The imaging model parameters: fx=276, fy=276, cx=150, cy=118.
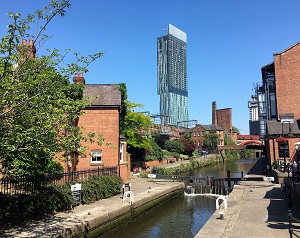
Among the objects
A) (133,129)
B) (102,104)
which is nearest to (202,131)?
(133,129)

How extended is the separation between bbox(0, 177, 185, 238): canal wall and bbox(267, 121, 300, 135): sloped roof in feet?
58.2

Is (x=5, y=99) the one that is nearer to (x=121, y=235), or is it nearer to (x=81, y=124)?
(x=121, y=235)

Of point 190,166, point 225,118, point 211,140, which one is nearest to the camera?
point 190,166

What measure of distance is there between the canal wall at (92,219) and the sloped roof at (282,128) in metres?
17.7

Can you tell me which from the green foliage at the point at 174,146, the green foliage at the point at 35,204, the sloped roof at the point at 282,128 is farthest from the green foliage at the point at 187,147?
the green foliage at the point at 35,204

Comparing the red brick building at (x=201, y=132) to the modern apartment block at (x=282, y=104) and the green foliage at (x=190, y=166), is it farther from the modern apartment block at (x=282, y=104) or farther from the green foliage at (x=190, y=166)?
the modern apartment block at (x=282, y=104)

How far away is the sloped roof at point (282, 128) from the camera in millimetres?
31438

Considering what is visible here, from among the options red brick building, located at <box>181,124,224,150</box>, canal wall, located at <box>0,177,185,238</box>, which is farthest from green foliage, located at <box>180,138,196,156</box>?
canal wall, located at <box>0,177,185,238</box>

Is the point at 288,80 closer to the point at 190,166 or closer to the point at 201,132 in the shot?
the point at 190,166

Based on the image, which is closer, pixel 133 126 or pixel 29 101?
pixel 29 101

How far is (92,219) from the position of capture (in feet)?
44.9

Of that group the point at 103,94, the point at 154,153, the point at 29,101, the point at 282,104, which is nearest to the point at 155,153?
the point at 154,153

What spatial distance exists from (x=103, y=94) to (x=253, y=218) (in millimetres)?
18649

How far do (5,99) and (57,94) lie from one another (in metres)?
2.24
